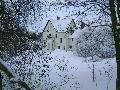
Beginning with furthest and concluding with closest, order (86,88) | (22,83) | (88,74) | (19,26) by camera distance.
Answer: (88,74), (86,88), (19,26), (22,83)

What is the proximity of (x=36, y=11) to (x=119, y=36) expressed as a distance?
10.9 ft

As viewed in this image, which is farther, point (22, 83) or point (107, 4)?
point (107, 4)

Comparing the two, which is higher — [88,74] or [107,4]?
[107,4]

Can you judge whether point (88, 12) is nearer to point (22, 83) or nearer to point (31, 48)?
point (31, 48)

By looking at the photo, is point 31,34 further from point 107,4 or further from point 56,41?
point 56,41

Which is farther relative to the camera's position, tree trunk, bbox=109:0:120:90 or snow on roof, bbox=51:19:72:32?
snow on roof, bbox=51:19:72:32

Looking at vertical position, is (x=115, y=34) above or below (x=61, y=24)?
below

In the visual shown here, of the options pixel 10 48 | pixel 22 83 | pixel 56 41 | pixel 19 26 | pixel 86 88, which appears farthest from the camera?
pixel 56 41

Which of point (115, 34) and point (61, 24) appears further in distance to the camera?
point (61, 24)

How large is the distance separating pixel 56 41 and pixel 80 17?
70.4 meters

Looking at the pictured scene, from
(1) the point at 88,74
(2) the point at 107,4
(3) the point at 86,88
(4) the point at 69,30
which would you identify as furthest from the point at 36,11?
(1) the point at 88,74

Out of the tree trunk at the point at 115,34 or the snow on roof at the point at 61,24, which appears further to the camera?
the snow on roof at the point at 61,24

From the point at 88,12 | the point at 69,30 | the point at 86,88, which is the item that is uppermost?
the point at 88,12

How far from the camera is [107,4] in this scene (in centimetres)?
1088
